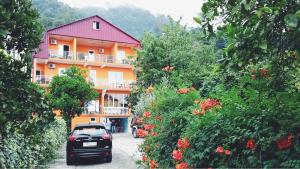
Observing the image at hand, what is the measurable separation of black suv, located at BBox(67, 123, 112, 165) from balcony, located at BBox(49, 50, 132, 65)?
27.6 meters

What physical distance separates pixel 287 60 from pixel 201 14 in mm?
1289

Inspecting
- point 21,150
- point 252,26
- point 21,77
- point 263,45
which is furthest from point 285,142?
point 21,150

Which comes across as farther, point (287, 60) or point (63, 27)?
point (63, 27)

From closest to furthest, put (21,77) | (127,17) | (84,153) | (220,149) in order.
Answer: (21,77)
(220,149)
(84,153)
(127,17)

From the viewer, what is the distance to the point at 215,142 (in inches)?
186

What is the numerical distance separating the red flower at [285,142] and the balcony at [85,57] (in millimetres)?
36649

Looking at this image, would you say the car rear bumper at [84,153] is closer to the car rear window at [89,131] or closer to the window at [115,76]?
the car rear window at [89,131]

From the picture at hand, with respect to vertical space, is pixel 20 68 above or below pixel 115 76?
below

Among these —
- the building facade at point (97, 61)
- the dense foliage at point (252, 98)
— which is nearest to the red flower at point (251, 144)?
the dense foliage at point (252, 98)

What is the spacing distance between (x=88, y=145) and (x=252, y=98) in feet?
29.6

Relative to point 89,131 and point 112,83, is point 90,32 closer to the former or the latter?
point 112,83

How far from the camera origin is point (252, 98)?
4410 millimetres

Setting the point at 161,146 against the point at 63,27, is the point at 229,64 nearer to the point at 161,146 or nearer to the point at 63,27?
the point at 161,146

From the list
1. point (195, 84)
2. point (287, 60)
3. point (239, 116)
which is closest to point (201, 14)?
point (287, 60)
